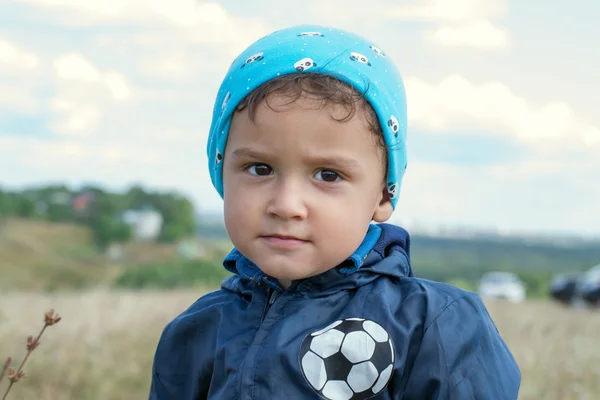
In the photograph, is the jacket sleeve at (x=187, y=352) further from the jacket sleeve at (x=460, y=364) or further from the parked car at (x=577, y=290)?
the parked car at (x=577, y=290)

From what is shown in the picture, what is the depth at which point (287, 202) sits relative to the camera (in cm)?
249

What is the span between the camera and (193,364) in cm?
310

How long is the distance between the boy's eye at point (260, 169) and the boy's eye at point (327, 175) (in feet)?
0.55

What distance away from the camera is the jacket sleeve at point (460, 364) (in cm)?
255

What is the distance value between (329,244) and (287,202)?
0.23m

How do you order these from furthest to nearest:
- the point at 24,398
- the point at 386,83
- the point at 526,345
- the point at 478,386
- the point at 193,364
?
the point at 526,345 → the point at 24,398 → the point at 193,364 → the point at 386,83 → the point at 478,386

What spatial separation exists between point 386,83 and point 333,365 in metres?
1.01

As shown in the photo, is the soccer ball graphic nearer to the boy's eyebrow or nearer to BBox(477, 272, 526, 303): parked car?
the boy's eyebrow

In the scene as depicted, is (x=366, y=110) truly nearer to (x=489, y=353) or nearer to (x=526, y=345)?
(x=489, y=353)

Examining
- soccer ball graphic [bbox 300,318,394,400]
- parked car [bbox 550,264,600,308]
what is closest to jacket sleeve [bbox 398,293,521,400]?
soccer ball graphic [bbox 300,318,394,400]

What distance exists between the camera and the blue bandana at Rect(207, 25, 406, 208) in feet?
8.64

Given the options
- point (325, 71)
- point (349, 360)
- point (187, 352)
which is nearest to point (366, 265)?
point (349, 360)

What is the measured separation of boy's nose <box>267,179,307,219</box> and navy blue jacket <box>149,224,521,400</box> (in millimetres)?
348

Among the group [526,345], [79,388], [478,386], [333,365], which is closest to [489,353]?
[478,386]
